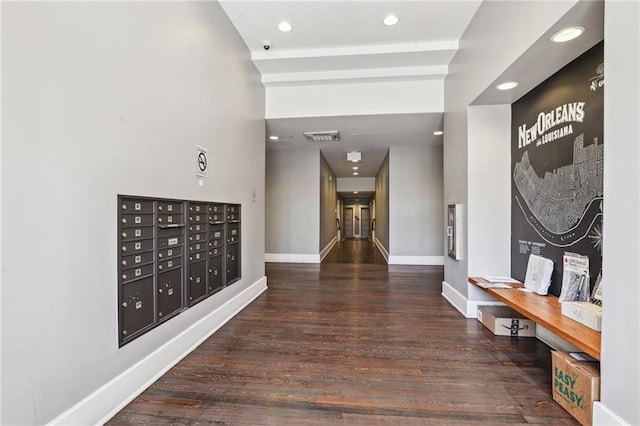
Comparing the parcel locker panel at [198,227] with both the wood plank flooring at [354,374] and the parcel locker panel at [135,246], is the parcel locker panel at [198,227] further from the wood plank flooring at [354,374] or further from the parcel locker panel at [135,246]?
the wood plank flooring at [354,374]

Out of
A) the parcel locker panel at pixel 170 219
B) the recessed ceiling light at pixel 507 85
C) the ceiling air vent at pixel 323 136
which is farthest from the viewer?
the ceiling air vent at pixel 323 136

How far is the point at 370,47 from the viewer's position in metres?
3.80

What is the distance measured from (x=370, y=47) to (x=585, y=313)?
3458mm

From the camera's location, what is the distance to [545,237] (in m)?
2.75

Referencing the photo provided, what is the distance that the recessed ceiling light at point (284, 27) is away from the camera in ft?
10.9

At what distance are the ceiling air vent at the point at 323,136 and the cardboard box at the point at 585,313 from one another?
13.3ft

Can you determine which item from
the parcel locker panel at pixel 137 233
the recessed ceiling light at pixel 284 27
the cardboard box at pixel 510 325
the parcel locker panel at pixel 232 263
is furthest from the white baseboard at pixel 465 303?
the recessed ceiling light at pixel 284 27

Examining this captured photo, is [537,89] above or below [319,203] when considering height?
above

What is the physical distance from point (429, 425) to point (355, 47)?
389 cm

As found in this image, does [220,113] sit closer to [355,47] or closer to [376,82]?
[355,47]

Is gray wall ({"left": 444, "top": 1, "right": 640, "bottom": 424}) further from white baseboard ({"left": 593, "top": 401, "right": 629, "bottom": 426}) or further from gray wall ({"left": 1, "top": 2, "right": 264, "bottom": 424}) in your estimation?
gray wall ({"left": 1, "top": 2, "right": 264, "bottom": 424})

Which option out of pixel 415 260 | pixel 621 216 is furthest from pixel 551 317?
pixel 415 260

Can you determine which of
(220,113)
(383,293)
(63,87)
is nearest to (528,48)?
(220,113)

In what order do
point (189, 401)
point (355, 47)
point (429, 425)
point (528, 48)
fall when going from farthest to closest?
point (355, 47) < point (528, 48) < point (189, 401) < point (429, 425)
